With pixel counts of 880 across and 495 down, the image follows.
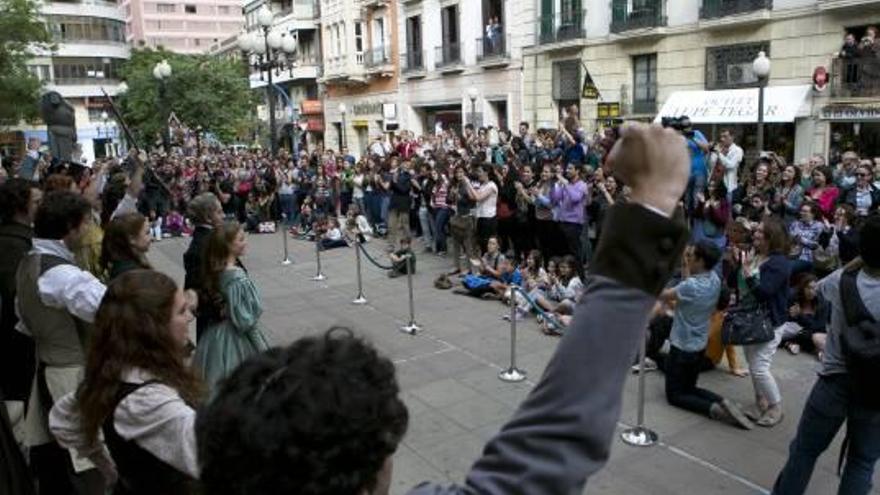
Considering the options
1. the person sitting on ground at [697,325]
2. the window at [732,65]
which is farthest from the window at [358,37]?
the person sitting on ground at [697,325]

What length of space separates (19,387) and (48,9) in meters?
Result: 64.9

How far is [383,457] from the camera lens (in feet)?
3.83

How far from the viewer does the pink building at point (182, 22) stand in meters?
85.5

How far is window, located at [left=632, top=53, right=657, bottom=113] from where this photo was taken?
2100cm

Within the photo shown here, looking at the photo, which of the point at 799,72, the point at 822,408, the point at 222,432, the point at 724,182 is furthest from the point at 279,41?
the point at 222,432

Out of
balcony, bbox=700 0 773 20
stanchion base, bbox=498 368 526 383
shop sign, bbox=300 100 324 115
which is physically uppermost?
balcony, bbox=700 0 773 20

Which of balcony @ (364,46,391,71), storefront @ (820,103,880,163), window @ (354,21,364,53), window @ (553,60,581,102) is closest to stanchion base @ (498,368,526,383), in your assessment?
storefront @ (820,103,880,163)

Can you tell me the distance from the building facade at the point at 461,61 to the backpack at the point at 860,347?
65.9 ft

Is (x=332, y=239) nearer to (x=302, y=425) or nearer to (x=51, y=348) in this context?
(x=51, y=348)

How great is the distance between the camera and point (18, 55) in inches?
1157

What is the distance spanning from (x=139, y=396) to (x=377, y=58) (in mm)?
34047

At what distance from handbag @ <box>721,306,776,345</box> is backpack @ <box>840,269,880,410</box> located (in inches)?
73.5

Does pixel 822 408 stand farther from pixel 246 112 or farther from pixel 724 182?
pixel 246 112

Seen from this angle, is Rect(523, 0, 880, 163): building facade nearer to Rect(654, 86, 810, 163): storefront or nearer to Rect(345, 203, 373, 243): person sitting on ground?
Rect(654, 86, 810, 163): storefront
